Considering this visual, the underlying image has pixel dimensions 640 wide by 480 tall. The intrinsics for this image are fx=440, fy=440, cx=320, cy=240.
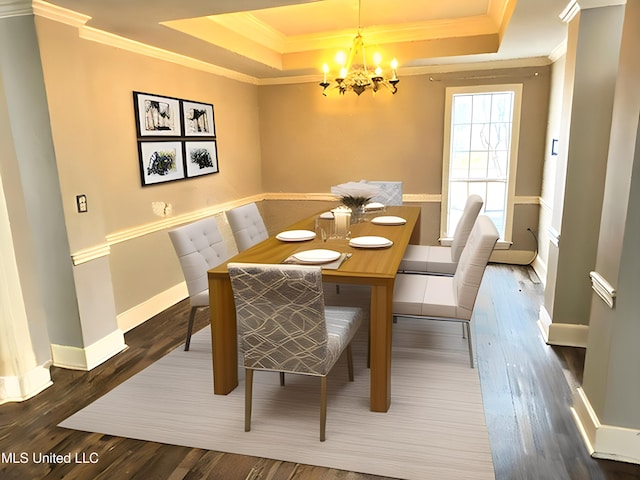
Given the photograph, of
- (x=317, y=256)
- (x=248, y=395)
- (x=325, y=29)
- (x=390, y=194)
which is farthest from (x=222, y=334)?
(x=325, y=29)

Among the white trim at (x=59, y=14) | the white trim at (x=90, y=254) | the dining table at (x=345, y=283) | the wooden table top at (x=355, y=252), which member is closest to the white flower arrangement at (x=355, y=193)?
the wooden table top at (x=355, y=252)

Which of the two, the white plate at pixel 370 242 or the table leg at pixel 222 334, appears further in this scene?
the white plate at pixel 370 242

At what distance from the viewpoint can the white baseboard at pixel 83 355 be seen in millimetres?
2910

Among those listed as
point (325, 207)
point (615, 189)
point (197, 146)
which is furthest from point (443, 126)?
point (615, 189)

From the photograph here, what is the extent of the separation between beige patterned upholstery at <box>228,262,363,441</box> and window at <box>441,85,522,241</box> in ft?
11.7

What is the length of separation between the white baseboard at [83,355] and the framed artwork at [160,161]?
52.6 inches

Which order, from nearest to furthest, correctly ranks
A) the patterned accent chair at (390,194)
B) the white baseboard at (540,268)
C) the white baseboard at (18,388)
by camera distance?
the white baseboard at (18,388), the white baseboard at (540,268), the patterned accent chair at (390,194)

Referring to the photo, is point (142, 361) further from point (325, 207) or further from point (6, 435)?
point (325, 207)

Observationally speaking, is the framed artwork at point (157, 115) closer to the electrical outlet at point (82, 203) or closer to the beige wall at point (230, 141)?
the beige wall at point (230, 141)

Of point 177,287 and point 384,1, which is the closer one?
point 384,1

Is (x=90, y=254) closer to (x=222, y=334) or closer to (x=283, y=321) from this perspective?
(x=222, y=334)

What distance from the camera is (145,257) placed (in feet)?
12.2

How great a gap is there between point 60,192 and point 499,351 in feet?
9.99

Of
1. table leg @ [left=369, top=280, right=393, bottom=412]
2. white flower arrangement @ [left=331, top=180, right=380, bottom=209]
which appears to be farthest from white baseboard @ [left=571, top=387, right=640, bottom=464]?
white flower arrangement @ [left=331, top=180, right=380, bottom=209]
